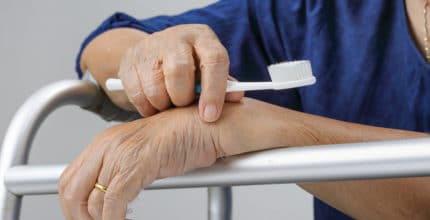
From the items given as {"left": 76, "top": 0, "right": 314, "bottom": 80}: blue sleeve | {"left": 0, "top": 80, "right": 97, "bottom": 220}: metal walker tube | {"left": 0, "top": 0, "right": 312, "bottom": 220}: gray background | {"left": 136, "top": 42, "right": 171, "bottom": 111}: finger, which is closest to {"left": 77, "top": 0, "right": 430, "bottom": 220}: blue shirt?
{"left": 76, "top": 0, "right": 314, "bottom": 80}: blue sleeve

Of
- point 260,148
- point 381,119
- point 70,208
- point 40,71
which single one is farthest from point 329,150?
point 40,71

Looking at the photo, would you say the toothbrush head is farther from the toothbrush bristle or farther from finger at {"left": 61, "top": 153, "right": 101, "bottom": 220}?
finger at {"left": 61, "top": 153, "right": 101, "bottom": 220}

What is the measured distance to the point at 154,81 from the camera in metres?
0.48

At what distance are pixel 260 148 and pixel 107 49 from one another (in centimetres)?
31

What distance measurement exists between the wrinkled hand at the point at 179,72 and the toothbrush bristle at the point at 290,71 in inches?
1.7

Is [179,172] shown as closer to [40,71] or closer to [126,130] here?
[126,130]

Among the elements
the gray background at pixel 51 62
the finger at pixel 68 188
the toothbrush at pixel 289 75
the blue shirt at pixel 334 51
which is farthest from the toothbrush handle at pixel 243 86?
the gray background at pixel 51 62

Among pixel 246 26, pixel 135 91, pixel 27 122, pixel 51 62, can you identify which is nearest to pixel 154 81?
pixel 135 91

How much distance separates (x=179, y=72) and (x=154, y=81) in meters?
0.03

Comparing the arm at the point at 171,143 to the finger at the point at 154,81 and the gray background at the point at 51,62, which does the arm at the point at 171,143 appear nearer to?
the finger at the point at 154,81

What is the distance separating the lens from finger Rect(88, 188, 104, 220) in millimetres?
434

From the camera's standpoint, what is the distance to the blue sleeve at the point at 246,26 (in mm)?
749

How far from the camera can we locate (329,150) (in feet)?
1.30

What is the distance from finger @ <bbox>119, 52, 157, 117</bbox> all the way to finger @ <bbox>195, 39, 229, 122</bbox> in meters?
0.06
